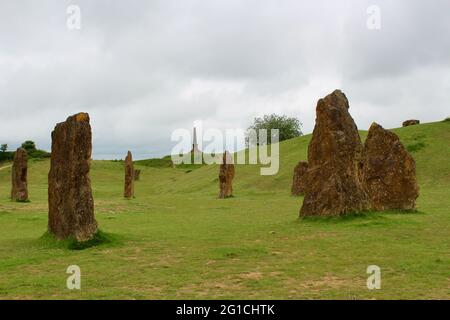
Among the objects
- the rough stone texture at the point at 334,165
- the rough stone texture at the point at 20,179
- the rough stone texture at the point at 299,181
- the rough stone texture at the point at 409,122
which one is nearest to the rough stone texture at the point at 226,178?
the rough stone texture at the point at 299,181

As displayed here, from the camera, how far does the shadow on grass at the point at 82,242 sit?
15.2 m

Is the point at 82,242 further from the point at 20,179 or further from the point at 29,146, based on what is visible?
the point at 29,146

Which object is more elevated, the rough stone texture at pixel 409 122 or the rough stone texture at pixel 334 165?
the rough stone texture at pixel 409 122

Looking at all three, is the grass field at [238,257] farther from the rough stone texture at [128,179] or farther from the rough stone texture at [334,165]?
the rough stone texture at [128,179]

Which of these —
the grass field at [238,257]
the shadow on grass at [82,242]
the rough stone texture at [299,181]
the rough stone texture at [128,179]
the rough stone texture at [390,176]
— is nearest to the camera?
the grass field at [238,257]

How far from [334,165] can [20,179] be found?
25.0 meters

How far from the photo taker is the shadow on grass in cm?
1522

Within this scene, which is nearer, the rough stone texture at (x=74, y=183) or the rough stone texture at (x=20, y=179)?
the rough stone texture at (x=74, y=183)

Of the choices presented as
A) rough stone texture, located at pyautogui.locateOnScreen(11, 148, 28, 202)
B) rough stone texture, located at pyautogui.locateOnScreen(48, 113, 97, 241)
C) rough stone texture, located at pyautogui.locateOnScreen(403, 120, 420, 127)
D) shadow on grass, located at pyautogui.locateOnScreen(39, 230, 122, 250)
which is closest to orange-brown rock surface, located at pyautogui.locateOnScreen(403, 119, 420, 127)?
rough stone texture, located at pyautogui.locateOnScreen(403, 120, 420, 127)

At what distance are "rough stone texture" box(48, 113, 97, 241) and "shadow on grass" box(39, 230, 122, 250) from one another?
137mm

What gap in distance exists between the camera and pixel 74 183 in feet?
50.3

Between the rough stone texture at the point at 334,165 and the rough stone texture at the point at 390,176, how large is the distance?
2517 millimetres

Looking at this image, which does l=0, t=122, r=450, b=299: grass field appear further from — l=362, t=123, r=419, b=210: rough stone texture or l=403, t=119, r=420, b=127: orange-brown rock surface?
l=403, t=119, r=420, b=127: orange-brown rock surface

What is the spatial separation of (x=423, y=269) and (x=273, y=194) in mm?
30357
